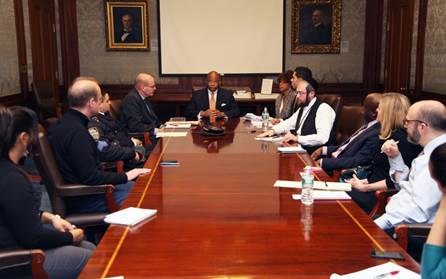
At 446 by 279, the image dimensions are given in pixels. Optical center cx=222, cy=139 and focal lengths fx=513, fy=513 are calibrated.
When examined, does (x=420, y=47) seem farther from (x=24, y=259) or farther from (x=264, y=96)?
(x=24, y=259)

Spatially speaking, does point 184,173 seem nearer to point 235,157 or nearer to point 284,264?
point 235,157

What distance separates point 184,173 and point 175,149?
0.87 meters

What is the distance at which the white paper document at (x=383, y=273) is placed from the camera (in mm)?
1599

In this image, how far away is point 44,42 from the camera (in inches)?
315

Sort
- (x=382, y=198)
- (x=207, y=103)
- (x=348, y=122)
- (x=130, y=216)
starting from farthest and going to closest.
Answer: (x=207, y=103)
(x=348, y=122)
(x=382, y=198)
(x=130, y=216)

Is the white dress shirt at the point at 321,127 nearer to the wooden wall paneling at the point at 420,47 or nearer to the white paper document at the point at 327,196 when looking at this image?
the white paper document at the point at 327,196

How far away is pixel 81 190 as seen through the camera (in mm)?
3062

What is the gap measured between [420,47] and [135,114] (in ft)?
12.7

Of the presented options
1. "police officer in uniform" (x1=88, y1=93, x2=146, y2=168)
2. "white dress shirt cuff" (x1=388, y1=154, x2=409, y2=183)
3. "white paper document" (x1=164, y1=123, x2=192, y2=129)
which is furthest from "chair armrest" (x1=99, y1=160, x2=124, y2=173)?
"white dress shirt cuff" (x1=388, y1=154, x2=409, y2=183)

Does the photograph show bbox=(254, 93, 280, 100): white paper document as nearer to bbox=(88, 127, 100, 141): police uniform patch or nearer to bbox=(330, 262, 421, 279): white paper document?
bbox=(88, 127, 100, 141): police uniform patch

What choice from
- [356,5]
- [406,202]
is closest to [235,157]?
[406,202]

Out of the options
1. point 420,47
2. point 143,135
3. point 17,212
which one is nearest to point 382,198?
point 17,212

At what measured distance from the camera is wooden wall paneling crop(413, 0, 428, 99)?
670 centimetres

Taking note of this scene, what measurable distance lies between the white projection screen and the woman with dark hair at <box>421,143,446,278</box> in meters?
7.43
